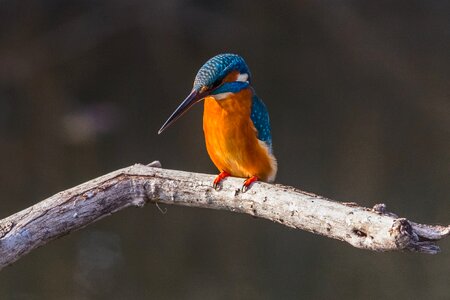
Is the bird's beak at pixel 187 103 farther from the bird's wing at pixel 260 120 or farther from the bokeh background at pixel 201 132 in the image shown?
the bokeh background at pixel 201 132

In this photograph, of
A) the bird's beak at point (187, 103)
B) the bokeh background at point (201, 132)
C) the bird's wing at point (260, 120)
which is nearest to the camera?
the bird's beak at point (187, 103)

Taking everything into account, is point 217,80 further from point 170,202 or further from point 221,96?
point 170,202

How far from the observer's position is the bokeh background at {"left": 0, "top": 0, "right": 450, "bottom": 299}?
13.3ft

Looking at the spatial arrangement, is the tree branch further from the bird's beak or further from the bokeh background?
the bokeh background

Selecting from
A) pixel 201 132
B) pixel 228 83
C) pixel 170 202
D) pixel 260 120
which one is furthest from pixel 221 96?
pixel 201 132

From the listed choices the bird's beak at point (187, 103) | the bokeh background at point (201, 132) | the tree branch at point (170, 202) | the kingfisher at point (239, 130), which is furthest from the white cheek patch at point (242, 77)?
the bokeh background at point (201, 132)

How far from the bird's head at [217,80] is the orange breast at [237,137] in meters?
0.04

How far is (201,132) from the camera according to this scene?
4.66 metres

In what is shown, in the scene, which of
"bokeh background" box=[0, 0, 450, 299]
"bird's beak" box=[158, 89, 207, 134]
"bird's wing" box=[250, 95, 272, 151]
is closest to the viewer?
"bird's beak" box=[158, 89, 207, 134]

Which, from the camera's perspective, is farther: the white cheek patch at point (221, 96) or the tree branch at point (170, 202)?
the white cheek patch at point (221, 96)

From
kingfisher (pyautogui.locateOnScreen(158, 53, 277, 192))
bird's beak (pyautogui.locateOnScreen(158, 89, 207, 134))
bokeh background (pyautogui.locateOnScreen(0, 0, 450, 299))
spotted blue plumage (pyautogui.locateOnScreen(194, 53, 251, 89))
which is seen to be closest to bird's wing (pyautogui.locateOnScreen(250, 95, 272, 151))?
kingfisher (pyautogui.locateOnScreen(158, 53, 277, 192))

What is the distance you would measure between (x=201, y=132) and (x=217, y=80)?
2.57 meters

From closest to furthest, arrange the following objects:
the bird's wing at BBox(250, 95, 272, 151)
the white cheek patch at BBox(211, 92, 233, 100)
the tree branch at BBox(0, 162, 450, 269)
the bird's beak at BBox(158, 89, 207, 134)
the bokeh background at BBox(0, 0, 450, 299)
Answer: the tree branch at BBox(0, 162, 450, 269) → the bird's beak at BBox(158, 89, 207, 134) → the white cheek patch at BBox(211, 92, 233, 100) → the bird's wing at BBox(250, 95, 272, 151) → the bokeh background at BBox(0, 0, 450, 299)

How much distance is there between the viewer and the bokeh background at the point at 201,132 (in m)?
4.04
